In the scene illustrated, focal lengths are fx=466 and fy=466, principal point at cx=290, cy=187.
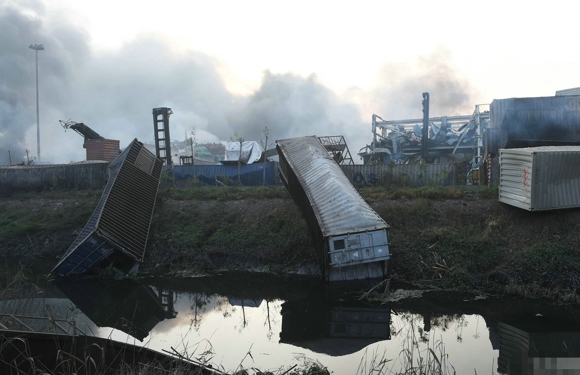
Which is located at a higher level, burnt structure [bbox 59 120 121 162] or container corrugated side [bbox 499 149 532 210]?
burnt structure [bbox 59 120 121 162]

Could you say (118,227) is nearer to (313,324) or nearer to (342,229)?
(342,229)

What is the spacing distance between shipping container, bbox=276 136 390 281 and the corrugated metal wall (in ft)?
59.3

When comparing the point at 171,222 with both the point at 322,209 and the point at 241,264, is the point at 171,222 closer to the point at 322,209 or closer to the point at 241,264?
the point at 241,264

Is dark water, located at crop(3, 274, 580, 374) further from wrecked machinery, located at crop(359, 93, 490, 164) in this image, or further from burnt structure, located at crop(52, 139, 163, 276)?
wrecked machinery, located at crop(359, 93, 490, 164)

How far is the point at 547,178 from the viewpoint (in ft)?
51.0

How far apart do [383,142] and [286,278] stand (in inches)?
1025

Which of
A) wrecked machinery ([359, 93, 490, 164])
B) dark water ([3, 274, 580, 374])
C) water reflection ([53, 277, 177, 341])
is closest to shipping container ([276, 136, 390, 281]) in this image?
dark water ([3, 274, 580, 374])

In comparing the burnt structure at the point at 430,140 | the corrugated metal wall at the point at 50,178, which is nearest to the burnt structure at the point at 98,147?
the corrugated metal wall at the point at 50,178

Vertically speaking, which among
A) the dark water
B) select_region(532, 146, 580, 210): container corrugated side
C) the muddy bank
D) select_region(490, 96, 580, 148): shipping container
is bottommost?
the dark water

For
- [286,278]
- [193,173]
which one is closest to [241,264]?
[286,278]

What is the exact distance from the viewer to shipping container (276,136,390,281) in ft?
47.5

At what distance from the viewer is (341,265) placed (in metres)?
14.4

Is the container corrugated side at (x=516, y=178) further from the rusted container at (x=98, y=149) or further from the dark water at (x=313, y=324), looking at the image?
the rusted container at (x=98, y=149)

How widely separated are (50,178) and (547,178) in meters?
28.3
